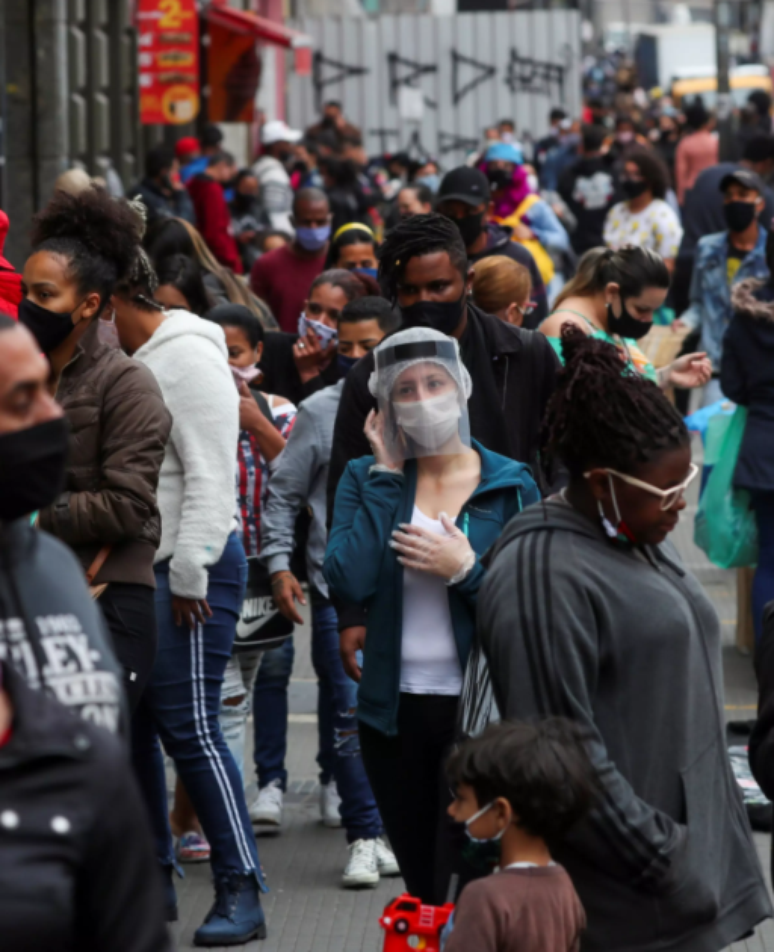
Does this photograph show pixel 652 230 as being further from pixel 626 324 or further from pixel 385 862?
pixel 385 862

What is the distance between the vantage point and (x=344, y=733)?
5.50m

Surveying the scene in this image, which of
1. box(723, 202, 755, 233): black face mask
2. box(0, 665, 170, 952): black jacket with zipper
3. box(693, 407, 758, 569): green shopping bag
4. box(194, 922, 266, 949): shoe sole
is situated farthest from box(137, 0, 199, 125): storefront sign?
box(0, 665, 170, 952): black jacket with zipper

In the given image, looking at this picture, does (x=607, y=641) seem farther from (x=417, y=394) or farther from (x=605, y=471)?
(x=417, y=394)

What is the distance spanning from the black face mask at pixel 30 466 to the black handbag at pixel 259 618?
3297 millimetres

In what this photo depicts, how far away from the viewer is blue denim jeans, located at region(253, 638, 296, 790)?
6.03 metres

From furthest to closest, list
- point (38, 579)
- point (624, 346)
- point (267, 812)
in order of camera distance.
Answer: point (624, 346) < point (267, 812) < point (38, 579)

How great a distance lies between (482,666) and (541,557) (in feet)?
1.34

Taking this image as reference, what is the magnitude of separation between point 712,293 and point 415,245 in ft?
19.6

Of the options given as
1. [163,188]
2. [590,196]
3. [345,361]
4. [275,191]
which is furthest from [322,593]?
[275,191]

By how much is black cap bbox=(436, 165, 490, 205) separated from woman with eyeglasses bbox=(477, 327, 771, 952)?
4.70 m

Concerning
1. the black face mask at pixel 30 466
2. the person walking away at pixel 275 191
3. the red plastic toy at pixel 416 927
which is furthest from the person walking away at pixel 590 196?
the black face mask at pixel 30 466

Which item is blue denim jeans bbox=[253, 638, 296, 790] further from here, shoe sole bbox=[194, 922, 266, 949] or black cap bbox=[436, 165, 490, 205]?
black cap bbox=[436, 165, 490, 205]

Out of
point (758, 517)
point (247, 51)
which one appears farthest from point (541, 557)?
point (247, 51)

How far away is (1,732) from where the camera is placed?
1.93 meters
